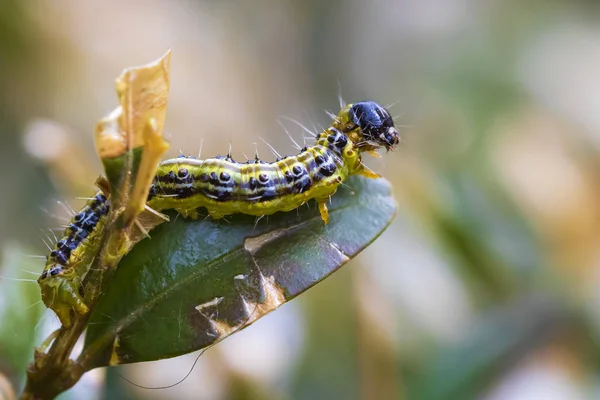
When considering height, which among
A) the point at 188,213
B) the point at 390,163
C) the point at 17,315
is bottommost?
the point at 390,163

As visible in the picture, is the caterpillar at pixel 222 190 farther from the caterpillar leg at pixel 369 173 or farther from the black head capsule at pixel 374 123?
the black head capsule at pixel 374 123

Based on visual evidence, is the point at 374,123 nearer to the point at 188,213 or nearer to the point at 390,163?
A: the point at 188,213

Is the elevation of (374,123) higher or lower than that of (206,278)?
higher

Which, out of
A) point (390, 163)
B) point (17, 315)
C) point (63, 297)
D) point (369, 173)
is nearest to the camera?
point (63, 297)

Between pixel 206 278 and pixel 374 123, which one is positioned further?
pixel 374 123

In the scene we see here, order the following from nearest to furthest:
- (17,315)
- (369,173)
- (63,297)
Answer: (63,297) < (17,315) < (369,173)

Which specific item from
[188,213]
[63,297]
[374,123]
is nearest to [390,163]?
[374,123]

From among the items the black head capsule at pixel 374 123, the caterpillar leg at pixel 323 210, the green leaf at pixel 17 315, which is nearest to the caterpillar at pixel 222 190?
the caterpillar leg at pixel 323 210
